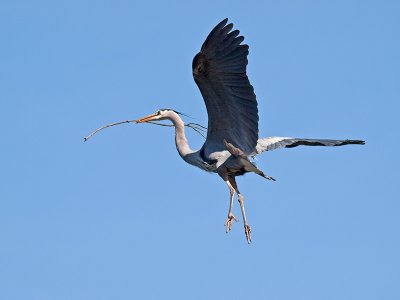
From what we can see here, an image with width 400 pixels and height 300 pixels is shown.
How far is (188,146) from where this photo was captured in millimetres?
27000

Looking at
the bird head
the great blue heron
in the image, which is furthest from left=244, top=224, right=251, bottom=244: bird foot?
the bird head

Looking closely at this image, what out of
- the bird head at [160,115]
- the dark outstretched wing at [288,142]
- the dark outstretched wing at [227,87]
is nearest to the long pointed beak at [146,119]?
the bird head at [160,115]

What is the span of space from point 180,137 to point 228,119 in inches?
64.8

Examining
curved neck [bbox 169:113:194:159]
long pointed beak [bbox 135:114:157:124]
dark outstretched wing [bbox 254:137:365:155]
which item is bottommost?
dark outstretched wing [bbox 254:137:365:155]

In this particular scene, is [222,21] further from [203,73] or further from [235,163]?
[235,163]

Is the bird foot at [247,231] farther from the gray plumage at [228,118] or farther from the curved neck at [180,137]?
the curved neck at [180,137]

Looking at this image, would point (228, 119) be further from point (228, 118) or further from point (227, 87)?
point (227, 87)

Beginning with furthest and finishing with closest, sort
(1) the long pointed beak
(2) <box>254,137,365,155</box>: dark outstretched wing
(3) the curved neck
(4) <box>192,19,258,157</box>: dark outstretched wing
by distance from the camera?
(1) the long pointed beak < (3) the curved neck < (2) <box>254,137,365,155</box>: dark outstretched wing < (4) <box>192,19,258,157</box>: dark outstretched wing

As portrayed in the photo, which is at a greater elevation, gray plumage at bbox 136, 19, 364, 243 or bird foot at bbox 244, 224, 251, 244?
gray plumage at bbox 136, 19, 364, 243

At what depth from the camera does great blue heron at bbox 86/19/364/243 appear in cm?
2477

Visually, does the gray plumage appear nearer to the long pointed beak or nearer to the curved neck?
the curved neck

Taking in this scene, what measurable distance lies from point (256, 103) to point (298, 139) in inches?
79.3

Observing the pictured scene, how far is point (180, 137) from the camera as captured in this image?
26984mm

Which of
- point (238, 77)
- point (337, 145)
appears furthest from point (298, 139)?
point (238, 77)
